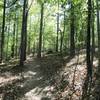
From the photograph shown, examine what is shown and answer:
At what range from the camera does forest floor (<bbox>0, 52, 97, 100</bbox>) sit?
14070 mm

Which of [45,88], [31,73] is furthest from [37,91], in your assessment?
[31,73]

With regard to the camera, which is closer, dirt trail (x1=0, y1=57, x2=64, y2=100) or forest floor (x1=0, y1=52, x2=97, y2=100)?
forest floor (x1=0, y1=52, x2=97, y2=100)

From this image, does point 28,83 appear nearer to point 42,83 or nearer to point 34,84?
point 34,84

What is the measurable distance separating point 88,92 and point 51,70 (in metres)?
7.46

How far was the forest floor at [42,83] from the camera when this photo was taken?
14.1m

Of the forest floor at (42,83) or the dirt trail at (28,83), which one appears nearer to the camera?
the forest floor at (42,83)

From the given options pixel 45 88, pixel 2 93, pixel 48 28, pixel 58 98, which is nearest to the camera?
pixel 58 98

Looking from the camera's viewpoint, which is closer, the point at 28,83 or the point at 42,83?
the point at 42,83

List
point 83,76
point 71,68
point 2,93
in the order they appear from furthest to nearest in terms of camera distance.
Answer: point 71,68, point 83,76, point 2,93

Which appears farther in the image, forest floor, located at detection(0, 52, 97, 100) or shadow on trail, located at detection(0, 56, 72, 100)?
shadow on trail, located at detection(0, 56, 72, 100)

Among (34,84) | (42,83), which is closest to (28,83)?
(34,84)

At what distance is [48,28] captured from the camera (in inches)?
1891

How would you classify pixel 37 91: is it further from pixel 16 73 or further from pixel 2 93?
pixel 16 73

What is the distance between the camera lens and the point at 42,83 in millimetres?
16906
